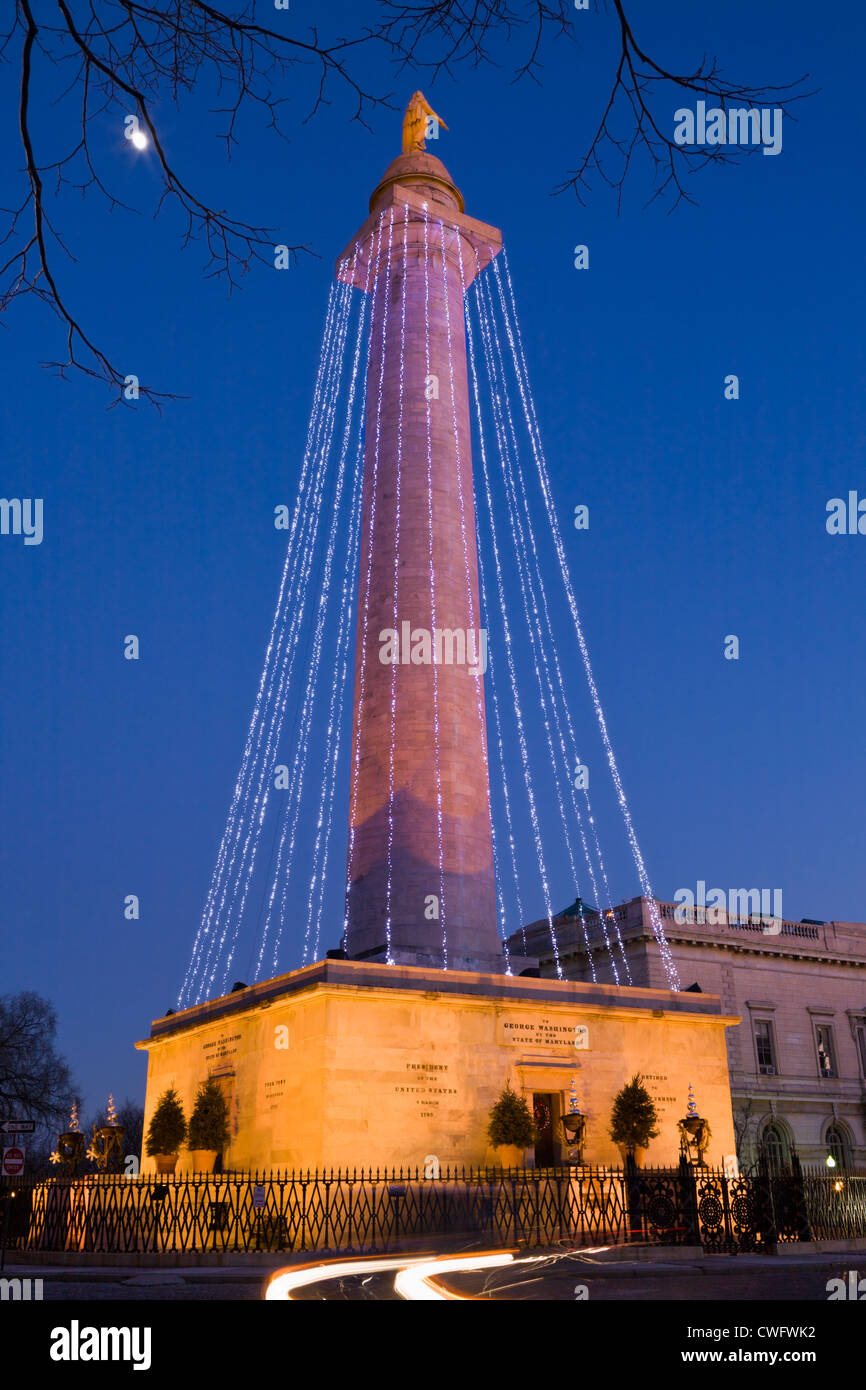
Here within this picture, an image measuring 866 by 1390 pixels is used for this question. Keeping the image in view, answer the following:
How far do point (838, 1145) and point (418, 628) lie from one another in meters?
34.5

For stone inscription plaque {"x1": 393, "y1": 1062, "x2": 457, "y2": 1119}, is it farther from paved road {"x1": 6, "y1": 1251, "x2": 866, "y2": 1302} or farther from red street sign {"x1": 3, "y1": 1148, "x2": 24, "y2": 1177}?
red street sign {"x1": 3, "y1": 1148, "x2": 24, "y2": 1177}

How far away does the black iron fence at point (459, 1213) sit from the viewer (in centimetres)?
2030

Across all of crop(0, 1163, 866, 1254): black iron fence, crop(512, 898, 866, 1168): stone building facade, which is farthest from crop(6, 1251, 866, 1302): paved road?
crop(512, 898, 866, 1168): stone building facade

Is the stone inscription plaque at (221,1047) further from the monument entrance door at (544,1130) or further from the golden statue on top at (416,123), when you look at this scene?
the golden statue on top at (416,123)

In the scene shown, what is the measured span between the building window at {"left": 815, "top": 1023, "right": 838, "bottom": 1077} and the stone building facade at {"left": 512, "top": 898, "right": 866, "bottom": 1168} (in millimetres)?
46

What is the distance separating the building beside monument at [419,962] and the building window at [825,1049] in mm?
24857

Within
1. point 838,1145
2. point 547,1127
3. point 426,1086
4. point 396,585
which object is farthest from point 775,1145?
point 396,585

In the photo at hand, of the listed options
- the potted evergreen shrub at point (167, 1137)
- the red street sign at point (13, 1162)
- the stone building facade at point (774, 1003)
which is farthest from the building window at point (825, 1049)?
the red street sign at point (13, 1162)

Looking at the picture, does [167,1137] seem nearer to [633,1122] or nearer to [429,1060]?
[429,1060]

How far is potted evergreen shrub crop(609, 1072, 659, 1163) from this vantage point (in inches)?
1019

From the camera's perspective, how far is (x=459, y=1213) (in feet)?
72.1

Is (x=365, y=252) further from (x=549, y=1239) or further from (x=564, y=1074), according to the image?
(x=549, y=1239)
